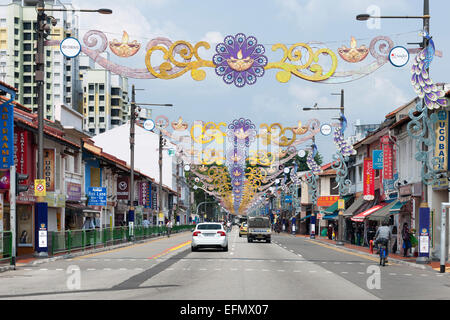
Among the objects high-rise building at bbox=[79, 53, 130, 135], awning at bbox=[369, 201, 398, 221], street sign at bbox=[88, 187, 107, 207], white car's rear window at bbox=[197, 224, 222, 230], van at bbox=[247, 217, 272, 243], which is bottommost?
van at bbox=[247, 217, 272, 243]

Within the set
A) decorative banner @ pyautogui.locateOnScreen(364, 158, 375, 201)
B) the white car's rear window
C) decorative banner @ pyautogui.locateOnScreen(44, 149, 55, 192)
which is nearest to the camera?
the white car's rear window

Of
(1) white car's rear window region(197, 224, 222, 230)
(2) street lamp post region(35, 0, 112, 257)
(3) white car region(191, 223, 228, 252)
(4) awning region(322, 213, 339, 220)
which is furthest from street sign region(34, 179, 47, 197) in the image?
(4) awning region(322, 213, 339, 220)

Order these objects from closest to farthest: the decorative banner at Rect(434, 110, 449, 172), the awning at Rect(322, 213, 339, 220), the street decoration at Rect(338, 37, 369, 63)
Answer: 1. the street decoration at Rect(338, 37, 369, 63)
2. the decorative banner at Rect(434, 110, 449, 172)
3. the awning at Rect(322, 213, 339, 220)

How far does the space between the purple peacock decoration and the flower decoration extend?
6274 mm

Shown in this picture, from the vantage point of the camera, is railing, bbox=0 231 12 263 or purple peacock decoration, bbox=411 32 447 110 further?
purple peacock decoration, bbox=411 32 447 110

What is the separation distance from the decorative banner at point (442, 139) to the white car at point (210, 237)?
11.4m

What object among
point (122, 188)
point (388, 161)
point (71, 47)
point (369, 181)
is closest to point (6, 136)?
point (71, 47)

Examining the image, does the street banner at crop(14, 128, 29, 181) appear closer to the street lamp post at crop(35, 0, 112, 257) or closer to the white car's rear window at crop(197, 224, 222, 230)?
the street lamp post at crop(35, 0, 112, 257)

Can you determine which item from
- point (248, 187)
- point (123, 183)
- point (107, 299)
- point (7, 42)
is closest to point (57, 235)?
point (107, 299)

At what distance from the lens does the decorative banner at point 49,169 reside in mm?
36438

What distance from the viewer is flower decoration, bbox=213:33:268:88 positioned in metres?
24.3

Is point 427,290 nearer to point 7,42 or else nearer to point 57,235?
point 57,235

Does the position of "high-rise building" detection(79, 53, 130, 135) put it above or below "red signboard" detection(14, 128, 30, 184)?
above

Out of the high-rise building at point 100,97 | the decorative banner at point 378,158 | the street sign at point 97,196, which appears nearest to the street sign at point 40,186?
the street sign at point 97,196
